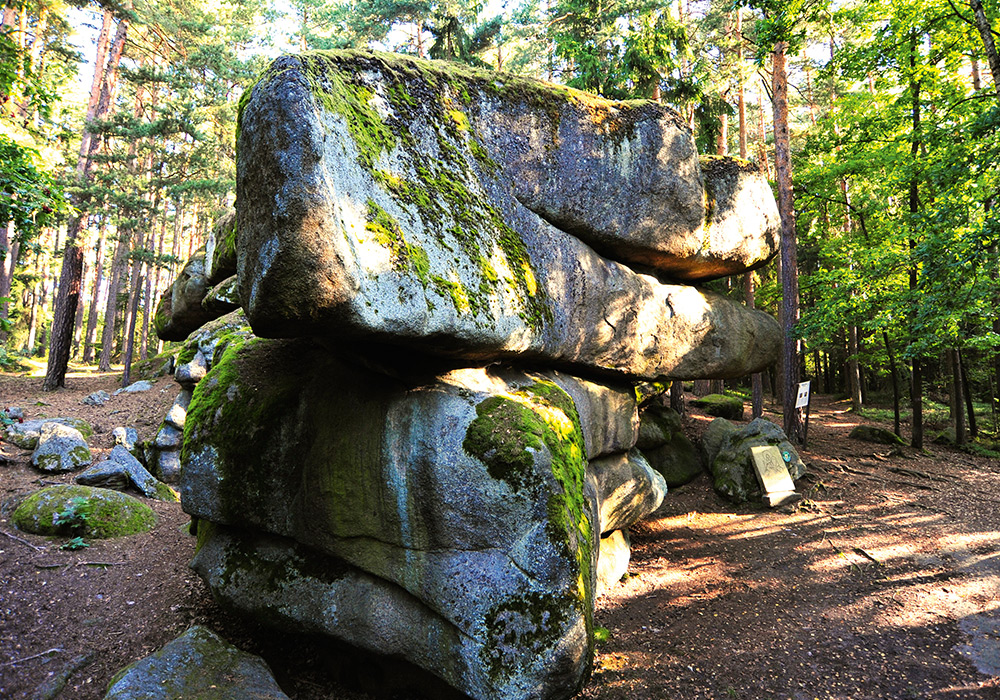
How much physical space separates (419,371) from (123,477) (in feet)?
24.1

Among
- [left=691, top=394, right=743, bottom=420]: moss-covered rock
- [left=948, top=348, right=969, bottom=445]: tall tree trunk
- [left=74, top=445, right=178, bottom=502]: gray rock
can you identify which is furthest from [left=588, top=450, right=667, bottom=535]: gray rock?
[left=948, top=348, right=969, bottom=445]: tall tree trunk

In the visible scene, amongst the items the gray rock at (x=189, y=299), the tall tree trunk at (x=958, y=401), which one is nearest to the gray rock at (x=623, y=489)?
the gray rock at (x=189, y=299)

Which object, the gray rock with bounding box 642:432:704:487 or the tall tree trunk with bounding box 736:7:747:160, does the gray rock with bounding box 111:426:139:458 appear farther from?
the tall tree trunk with bounding box 736:7:747:160

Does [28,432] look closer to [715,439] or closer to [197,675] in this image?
[197,675]

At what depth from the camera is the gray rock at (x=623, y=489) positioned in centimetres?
742

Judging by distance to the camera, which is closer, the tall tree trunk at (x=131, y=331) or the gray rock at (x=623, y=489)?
the gray rock at (x=623, y=489)

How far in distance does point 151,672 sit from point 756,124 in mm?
31166

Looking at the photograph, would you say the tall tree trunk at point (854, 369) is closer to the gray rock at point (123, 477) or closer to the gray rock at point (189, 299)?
the gray rock at point (189, 299)

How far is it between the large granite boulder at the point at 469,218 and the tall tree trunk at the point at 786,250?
4.25 meters

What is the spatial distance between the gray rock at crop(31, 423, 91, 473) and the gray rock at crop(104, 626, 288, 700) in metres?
6.86

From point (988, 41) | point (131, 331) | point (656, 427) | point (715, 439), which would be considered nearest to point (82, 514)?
point (656, 427)

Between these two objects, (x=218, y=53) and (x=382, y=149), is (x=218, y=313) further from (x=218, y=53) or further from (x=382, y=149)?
(x=218, y=53)

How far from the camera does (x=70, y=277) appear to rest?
56.7ft

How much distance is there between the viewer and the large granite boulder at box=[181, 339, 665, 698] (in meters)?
4.53
